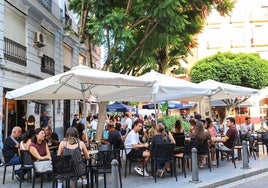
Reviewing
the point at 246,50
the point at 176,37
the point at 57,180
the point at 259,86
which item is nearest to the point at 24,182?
the point at 57,180

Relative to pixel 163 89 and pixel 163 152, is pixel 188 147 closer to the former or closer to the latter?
pixel 163 152

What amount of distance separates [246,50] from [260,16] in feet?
12.3

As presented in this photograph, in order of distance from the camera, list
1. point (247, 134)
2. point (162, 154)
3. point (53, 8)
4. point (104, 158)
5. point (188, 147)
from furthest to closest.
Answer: point (53, 8), point (247, 134), point (188, 147), point (162, 154), point (104, 158)

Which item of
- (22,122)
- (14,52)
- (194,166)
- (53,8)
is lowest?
(194,166)

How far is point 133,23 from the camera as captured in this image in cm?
1448

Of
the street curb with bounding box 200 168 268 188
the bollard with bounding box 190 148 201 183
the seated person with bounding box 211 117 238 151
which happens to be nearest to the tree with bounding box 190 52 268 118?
the seated person with bounding box 211 117 238 151

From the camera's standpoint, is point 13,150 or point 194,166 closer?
point 194,166

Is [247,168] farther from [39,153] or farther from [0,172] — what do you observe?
[0,172]

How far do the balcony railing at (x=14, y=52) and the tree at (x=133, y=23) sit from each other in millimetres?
2759

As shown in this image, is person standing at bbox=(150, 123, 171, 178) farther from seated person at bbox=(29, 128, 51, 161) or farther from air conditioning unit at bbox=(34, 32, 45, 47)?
air conditioning unit at bbox=(34, 32, 45, 47)

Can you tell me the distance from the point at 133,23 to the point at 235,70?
20.3 meters

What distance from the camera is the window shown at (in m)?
19.4

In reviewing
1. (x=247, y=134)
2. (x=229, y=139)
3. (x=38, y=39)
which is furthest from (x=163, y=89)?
(x=38, y=39)

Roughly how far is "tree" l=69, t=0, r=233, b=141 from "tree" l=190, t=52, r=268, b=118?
51.5ft
